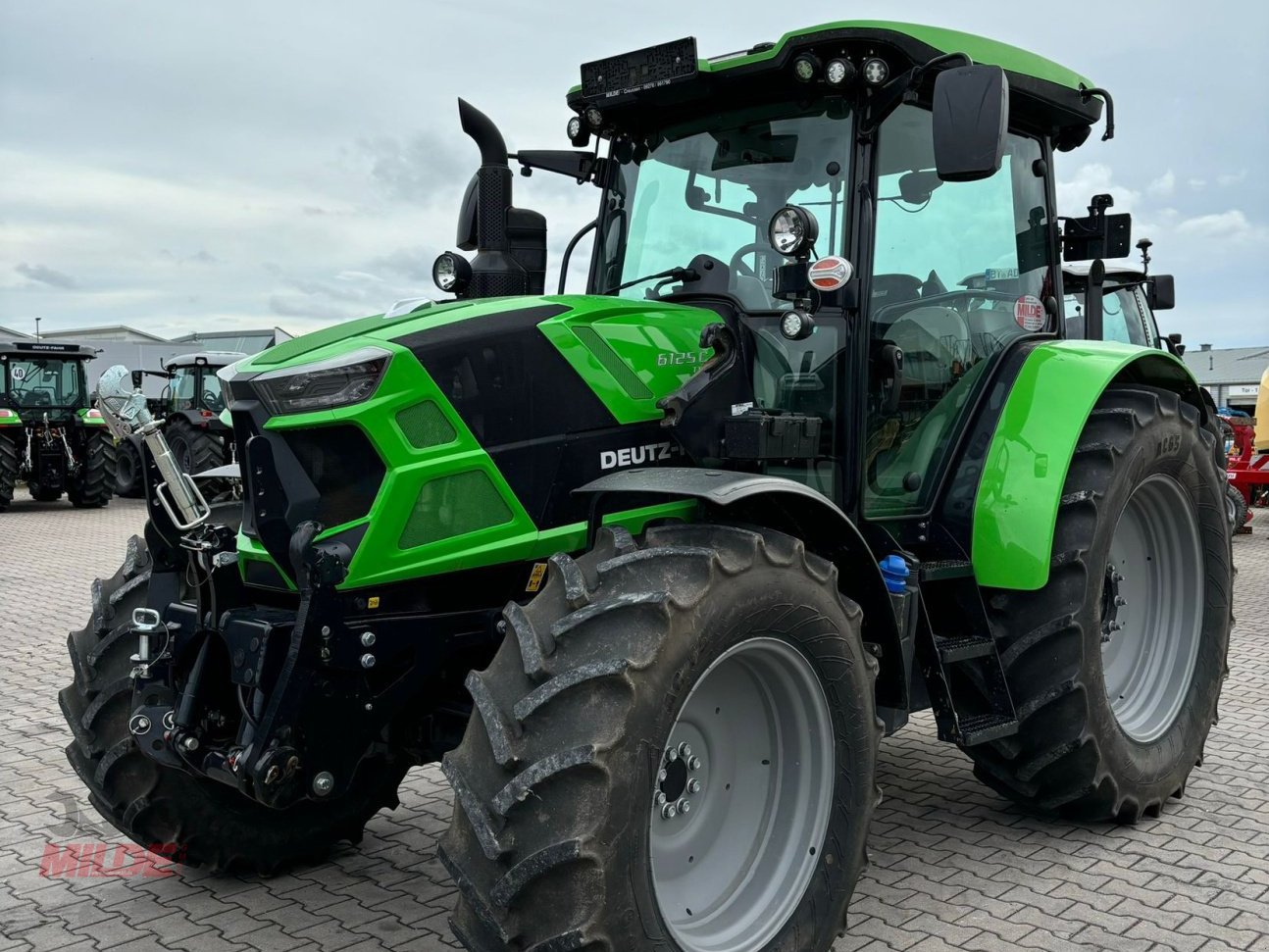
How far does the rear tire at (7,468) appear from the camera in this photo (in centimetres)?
1855

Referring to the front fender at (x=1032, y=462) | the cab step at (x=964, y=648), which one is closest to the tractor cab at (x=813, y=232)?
the front fender at (x=1032, y=462)

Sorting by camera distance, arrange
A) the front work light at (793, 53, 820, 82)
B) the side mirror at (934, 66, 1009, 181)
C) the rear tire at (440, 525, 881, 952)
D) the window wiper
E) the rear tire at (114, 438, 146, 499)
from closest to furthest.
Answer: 1. the rear tire at (440, 525, 881, 952)
2. the side mirror at (934, 66, 1009, 181)
3. the rear tire at (114, 438, 146, 499)
4. the front work light at (793, 53, 820, 82)
5. the window wiper

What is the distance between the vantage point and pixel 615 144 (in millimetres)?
4609

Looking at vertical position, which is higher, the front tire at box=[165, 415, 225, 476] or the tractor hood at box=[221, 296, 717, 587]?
the tractor hood at box=[221, 296, 717, 587]

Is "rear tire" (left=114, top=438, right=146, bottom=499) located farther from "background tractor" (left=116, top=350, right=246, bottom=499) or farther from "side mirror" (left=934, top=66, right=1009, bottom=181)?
"background tractor" (left=116, top=350, right=246, bottom=499)

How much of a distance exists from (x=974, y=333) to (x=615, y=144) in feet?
5.02

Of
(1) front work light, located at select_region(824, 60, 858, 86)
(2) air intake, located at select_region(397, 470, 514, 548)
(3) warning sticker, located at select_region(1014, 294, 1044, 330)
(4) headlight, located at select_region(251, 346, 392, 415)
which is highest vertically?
(1) front work light, located at select_region(824, 60, 858, 86)

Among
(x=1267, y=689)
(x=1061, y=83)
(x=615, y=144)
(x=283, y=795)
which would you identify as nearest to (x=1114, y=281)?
(x=1267, y=689)

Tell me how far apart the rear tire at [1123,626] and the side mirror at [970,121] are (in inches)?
54.8

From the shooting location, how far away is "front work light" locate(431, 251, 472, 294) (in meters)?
4.54

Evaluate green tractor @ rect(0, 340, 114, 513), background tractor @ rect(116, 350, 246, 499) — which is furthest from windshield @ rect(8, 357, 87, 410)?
background tractor @ rect(116, 350, 246, 499)

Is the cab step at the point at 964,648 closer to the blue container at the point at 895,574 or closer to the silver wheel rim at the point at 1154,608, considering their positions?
the blue container at the point at 895,574

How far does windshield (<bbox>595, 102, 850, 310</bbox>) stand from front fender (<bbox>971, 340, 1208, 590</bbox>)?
3.28ft

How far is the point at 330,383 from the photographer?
3246mm
